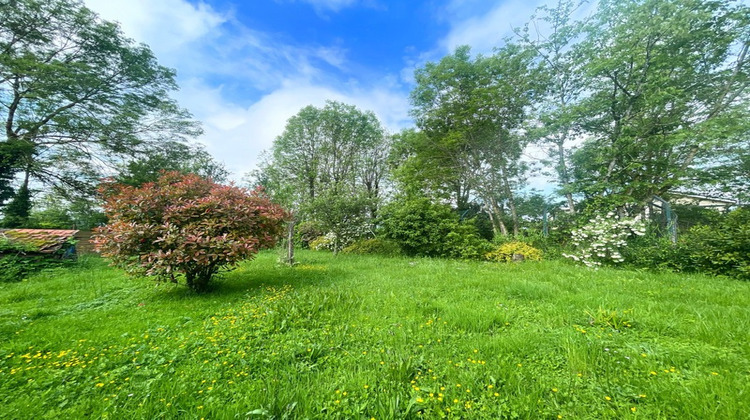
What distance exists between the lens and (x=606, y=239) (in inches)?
250

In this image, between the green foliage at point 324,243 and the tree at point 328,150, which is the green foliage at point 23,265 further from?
the tree at point 328,150

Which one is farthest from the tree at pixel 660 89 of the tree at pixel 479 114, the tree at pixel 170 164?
the tree at pixel 170 164

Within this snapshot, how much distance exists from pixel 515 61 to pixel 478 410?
12769mm

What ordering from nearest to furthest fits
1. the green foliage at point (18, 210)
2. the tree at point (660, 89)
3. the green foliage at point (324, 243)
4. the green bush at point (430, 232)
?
the tree at point (660, 89) < the green bush at point (430, 232) < the green foliage at point (18, 210) < the green foliage at point (324, 243)

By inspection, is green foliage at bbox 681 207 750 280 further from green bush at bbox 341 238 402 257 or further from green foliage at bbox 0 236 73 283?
green foliage at bbox 0 236 73 283

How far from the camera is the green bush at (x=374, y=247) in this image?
10.2m

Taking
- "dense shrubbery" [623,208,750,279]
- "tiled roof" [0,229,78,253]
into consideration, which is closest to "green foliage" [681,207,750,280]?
"dense shrubbery" [623,208,750,279]

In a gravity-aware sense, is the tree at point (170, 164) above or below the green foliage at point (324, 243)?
above

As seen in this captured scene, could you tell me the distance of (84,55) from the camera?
10305mm

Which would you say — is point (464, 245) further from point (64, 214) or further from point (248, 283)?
point (64, 214)

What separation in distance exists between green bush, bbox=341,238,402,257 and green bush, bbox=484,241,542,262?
353cm

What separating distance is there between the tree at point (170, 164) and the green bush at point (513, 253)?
11740mm

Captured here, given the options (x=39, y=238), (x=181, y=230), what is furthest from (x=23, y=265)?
(x=181, y=230)

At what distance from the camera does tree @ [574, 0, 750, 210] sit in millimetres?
6781
